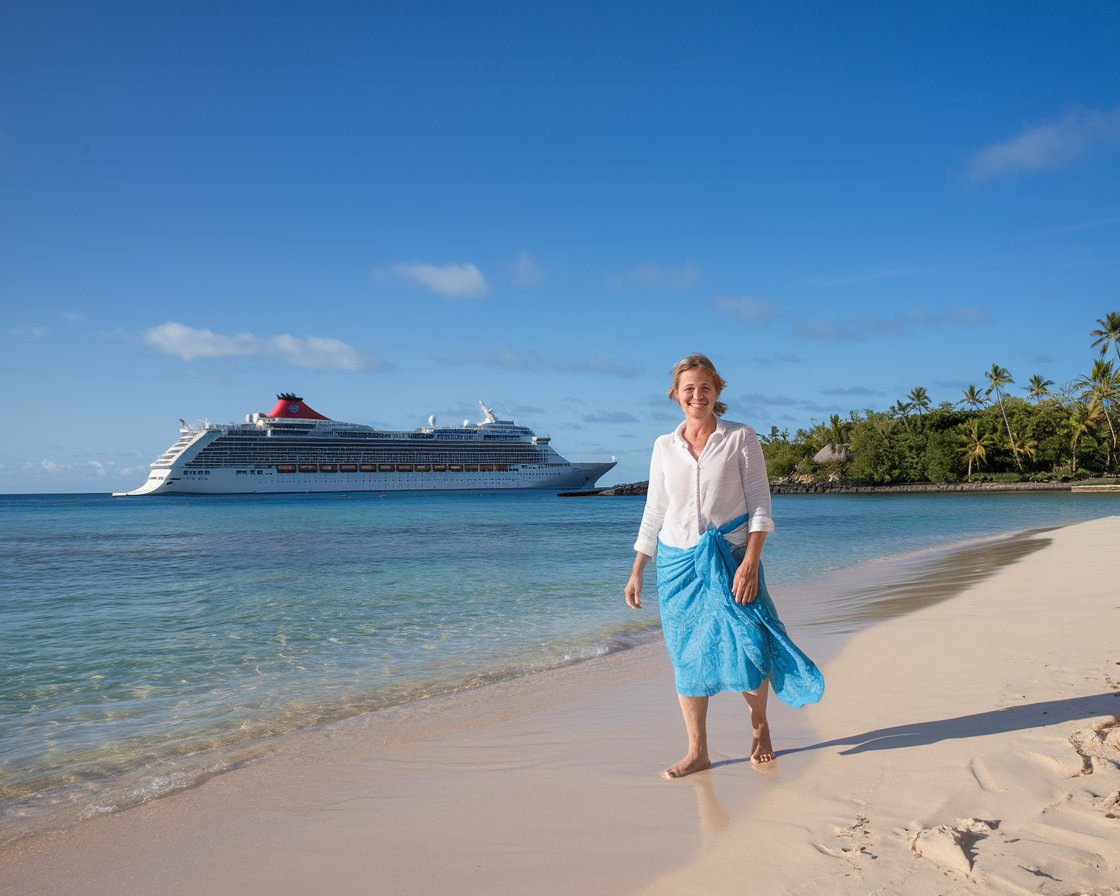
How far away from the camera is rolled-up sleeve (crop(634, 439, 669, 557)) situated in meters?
3.10

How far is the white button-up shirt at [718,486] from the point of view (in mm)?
2920

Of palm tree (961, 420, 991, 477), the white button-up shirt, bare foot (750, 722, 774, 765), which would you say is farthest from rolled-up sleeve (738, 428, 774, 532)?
palm tree (961, 420, 991, 477)

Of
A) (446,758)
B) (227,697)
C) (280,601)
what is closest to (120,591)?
(280,601)

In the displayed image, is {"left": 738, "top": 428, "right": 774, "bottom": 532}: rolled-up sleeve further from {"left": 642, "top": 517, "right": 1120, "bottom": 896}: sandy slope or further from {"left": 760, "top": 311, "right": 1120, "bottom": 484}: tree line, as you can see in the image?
{"left": 760, "top": 311, "right": 1120, "bottom": 484}: tree line

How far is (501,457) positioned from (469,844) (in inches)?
2905

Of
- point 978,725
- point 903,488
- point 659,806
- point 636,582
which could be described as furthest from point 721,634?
point 903,488

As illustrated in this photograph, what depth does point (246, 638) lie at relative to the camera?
705cm

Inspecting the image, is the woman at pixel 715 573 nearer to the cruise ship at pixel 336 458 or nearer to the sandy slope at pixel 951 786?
the sandy slope at pixel 951 786

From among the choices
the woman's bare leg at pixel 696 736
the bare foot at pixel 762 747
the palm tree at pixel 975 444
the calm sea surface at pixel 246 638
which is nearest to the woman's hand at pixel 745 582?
the woman's bare leg at pixel 696 736

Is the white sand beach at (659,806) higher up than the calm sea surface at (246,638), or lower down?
higher up

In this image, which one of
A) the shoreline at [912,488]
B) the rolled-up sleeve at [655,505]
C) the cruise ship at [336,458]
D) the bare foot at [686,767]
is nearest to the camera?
the bare foot at [686,767]

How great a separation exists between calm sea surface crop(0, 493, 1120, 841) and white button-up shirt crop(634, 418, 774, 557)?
2.46 meters

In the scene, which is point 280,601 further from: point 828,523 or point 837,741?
point 828,523

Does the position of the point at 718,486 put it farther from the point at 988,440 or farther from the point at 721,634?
the point at 988,440
